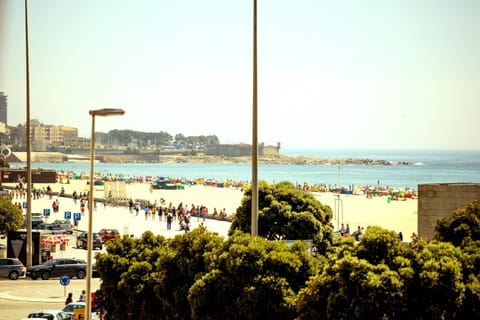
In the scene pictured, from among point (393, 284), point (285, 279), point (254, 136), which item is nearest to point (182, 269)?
point (285, 279)

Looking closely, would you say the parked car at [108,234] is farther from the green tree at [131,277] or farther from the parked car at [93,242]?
the green tree at [131,277]

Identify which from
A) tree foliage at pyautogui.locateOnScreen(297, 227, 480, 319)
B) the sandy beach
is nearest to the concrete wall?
tree foliage at pyautogui.locateOnScreen(297, 227, 480, 319)

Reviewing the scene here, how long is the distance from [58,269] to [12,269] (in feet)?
4.81

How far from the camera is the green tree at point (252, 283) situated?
1297 cm

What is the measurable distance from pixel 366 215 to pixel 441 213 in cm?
4197

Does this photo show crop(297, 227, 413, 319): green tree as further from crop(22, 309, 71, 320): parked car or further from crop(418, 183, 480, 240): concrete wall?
crop(418, 183, 480, 240): concrete wall

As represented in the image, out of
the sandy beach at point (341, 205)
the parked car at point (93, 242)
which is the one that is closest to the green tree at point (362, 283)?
the parked car at point (93, 242)

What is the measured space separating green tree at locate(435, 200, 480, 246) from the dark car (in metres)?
16.6

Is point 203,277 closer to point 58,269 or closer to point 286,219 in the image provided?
point 286,219

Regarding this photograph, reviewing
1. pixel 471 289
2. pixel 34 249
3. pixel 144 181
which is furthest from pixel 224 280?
pixel 144 181

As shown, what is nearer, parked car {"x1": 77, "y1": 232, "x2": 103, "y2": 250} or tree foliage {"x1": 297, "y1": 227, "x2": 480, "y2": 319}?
tree foliage {"x1": 297, "y1": 227, "x2": 480, "y2": 319}

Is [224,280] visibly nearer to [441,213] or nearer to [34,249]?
[441,213]

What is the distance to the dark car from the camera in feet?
89.9

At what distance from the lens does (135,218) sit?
5228 centimetres
